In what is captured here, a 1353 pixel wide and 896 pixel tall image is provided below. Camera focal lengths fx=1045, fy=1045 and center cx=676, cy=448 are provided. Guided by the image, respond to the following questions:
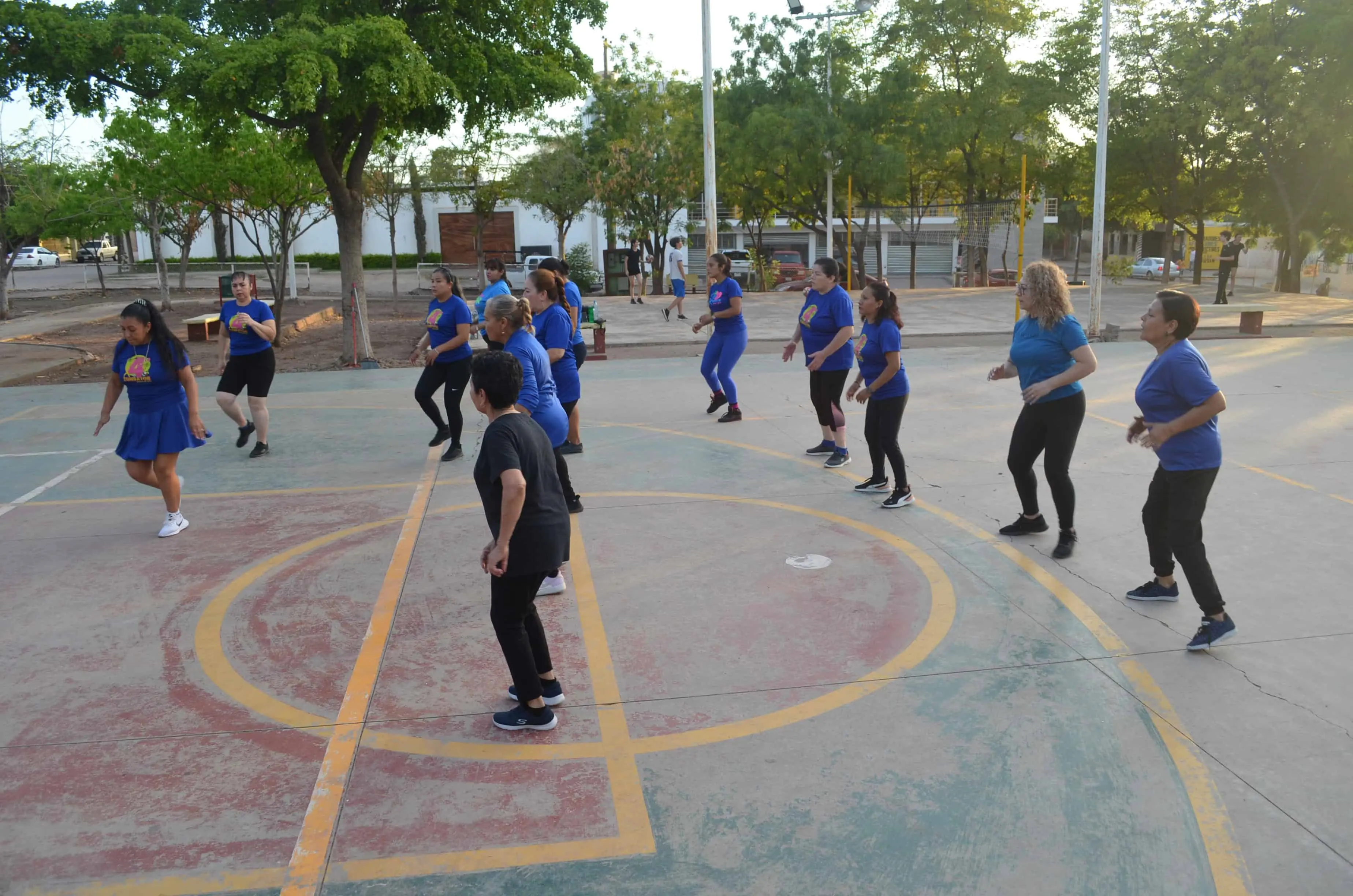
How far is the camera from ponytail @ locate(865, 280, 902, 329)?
7.68m

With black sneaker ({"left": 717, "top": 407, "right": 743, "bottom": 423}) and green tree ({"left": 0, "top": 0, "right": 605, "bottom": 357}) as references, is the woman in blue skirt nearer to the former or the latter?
black sneaker ({"left": 717, "top": 407, "right": 743, "bottom": 423})

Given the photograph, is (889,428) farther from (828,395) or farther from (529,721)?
(529,721)

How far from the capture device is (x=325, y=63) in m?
13.5

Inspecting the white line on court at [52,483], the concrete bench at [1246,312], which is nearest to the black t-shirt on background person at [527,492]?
the white line on court at [52,483]

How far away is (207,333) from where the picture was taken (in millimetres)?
23047

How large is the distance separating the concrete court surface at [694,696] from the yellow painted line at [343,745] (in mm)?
32

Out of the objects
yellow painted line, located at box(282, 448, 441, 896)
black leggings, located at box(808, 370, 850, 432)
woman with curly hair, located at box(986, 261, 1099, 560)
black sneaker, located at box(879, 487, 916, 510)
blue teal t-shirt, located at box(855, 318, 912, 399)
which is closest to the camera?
yellow painted line, located at box(282, 448, 441, 896)

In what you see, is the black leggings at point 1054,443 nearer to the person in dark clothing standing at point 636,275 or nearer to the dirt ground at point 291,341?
the dirt ground at point 291,341

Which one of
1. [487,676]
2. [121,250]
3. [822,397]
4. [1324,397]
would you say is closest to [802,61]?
[1324,397]

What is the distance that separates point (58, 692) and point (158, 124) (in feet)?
78.0

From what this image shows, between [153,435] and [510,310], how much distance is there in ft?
10.7

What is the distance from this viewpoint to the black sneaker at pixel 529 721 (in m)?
4.54

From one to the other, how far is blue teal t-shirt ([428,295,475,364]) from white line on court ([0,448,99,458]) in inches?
152

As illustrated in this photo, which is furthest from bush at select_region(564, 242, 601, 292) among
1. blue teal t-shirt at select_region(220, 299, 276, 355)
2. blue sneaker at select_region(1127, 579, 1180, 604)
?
blue sneaker at select_region(1127, 579, 1180, 604)
